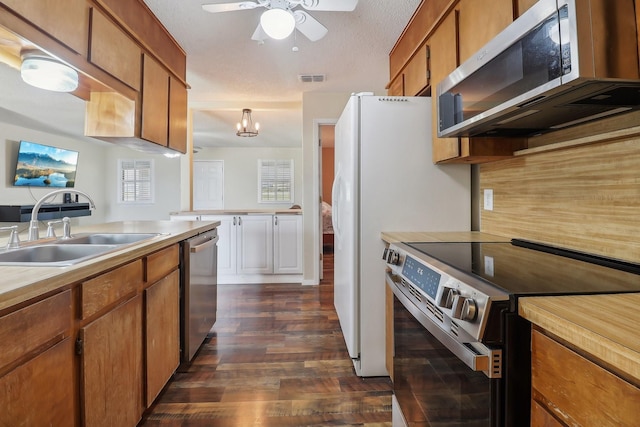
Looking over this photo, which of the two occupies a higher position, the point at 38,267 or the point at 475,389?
the point at 38,267

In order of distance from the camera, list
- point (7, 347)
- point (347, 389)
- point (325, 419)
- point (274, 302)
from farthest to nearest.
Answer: point (274, 302) → point (347, 389) → point (325, 419) → point (7, 347)

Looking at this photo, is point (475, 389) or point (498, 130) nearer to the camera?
point (475, 389)

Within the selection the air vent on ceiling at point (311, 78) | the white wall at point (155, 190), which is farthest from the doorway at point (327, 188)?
the white wall at point (155, 190)

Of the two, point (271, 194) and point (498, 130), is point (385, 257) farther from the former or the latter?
point (271, 194)

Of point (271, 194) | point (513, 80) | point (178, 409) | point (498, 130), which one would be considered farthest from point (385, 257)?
point (271, 194)

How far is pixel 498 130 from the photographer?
1.35 m

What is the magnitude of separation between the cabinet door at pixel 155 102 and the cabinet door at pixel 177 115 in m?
0.07

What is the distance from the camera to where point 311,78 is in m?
3.27

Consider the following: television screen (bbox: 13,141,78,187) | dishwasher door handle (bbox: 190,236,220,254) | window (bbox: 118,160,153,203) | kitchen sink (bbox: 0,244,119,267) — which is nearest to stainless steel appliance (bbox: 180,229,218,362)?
dishwasher door handle (bbox: 190,236,220,254)

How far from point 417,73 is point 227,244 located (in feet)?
9.58

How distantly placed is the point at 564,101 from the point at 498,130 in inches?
16.1

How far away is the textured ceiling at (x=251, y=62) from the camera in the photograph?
2090mm

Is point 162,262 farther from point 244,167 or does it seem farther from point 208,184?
point 208,184

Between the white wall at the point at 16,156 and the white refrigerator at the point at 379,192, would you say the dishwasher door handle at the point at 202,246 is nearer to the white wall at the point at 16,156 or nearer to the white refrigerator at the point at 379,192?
the white refrigerator at the point at 379,192
